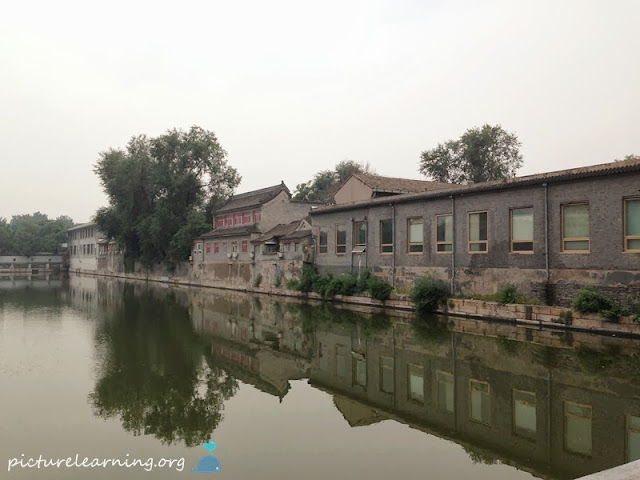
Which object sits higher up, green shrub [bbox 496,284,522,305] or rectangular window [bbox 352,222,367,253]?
rectangular window [bbox 352,222,367,253]

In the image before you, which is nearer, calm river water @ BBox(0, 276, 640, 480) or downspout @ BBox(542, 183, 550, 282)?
calm river water @ BBox(0, 276, 640, 480)

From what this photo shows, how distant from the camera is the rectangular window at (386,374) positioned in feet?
29.0

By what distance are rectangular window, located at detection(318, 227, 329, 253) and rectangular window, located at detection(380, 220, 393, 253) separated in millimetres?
4546

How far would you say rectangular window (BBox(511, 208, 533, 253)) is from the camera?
55.3 feet

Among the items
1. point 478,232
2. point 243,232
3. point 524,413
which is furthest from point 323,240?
point 524,413

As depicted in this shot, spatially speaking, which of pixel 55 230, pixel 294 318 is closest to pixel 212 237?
pixel 294 318

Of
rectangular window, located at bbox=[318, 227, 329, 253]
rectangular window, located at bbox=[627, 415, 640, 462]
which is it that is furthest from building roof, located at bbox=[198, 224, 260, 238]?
rectangular window, located at bbox=[627, 415, 640, 462]

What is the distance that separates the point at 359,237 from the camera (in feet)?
81.3

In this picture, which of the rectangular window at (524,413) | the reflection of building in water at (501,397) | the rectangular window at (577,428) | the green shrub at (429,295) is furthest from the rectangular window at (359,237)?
the rectangular window at (577,428)

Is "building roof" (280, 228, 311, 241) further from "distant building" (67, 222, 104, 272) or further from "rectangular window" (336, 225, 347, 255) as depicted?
"distant building" (67, 222, 104, 272)

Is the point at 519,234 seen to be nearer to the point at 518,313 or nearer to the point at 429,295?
the point at 518,313

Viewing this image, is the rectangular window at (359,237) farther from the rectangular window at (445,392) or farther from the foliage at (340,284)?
the rectangular window at (445,392)

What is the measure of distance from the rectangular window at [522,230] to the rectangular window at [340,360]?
8053 mm

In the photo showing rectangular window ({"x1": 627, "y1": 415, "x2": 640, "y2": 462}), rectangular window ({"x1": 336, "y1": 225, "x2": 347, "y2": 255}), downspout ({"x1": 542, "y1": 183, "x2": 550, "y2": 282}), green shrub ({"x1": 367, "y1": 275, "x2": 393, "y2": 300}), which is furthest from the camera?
rectangular window ({"x1": 336, "y1": 225, "x2": 347, "y2": 255})
